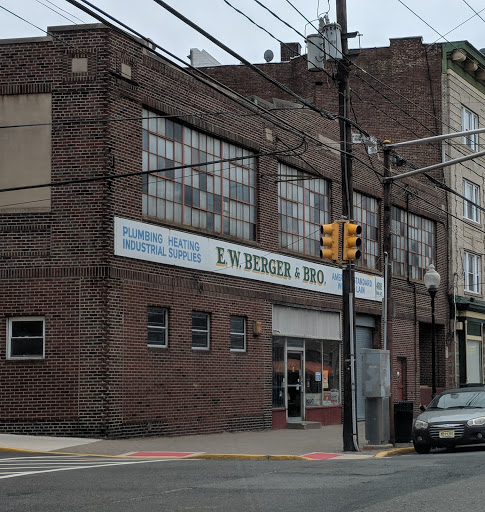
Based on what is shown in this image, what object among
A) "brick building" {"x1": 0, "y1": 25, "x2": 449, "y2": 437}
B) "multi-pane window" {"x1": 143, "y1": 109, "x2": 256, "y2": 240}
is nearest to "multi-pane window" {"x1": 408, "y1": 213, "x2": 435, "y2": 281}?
"brick building" {"x1": 0, "y1": 25, "x2": 449, "y2": 437}

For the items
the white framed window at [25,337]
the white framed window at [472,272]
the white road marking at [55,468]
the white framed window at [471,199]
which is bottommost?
the white road marking at [55,468]

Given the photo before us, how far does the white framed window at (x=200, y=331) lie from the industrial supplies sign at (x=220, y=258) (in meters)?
1.22

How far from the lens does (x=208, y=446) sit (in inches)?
819

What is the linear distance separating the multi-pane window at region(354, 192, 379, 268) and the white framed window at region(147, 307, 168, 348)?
11069mm

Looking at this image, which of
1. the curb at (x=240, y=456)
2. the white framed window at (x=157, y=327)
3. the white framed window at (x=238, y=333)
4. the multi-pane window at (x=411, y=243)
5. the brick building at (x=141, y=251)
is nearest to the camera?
the curb at (x=240, y=456)

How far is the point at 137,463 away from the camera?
16.8m

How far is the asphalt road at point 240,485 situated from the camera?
1108 centimetres

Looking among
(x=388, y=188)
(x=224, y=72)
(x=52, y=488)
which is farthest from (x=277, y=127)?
(x=52, y=488)

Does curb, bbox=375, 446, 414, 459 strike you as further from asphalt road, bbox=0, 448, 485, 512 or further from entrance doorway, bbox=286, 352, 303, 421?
entrance doorway, bbox=286, 352, 303, 421

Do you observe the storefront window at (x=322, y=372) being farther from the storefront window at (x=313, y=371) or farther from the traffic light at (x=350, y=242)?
the traffic light at (x=350, y=242)

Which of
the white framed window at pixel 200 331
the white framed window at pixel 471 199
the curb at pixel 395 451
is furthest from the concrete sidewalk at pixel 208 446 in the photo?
the white framed window at pixel 471 199

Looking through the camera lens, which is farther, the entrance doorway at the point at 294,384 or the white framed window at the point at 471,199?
the white framed window at the point at 471,199

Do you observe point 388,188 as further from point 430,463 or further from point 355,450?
point 430,463

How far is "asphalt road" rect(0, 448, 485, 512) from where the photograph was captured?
36.3ft
